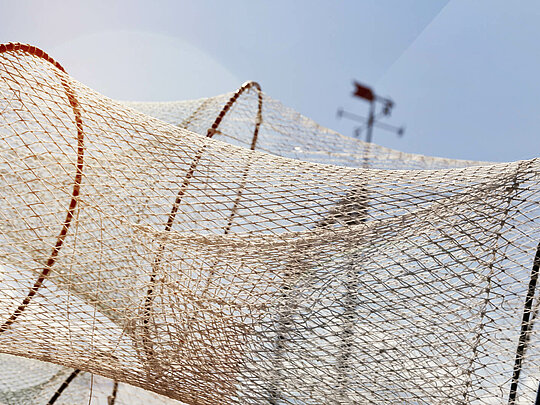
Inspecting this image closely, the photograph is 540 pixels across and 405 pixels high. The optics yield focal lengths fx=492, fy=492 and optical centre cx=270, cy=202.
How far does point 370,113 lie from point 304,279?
2258 mm

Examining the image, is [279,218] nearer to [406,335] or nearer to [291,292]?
[291,292]

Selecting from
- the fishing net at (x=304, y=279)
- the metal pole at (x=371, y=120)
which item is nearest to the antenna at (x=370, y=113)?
the metal pole at (x=371, y=120)

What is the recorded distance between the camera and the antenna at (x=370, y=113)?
127 inches

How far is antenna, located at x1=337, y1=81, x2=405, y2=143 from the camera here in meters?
3.22

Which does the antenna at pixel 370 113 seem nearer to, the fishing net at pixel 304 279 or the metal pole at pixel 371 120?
the metal pole at pixel 371 120

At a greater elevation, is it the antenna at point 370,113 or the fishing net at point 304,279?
the antenna at point 370,113

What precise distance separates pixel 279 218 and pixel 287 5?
230cm

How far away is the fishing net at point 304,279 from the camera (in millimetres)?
1164

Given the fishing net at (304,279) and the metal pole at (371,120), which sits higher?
the metal pole at (371,120)

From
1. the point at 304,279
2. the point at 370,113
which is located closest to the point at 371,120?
the point at 370,113

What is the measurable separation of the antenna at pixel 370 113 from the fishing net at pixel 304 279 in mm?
1988

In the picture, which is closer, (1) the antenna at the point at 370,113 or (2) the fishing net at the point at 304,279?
(2) the fishing net at the point at 304,279

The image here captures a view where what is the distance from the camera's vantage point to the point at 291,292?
4.04 feet

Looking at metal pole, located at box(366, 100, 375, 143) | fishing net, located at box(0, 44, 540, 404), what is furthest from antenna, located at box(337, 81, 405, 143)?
fishing net, located at box(0, 44, 540, 404)
